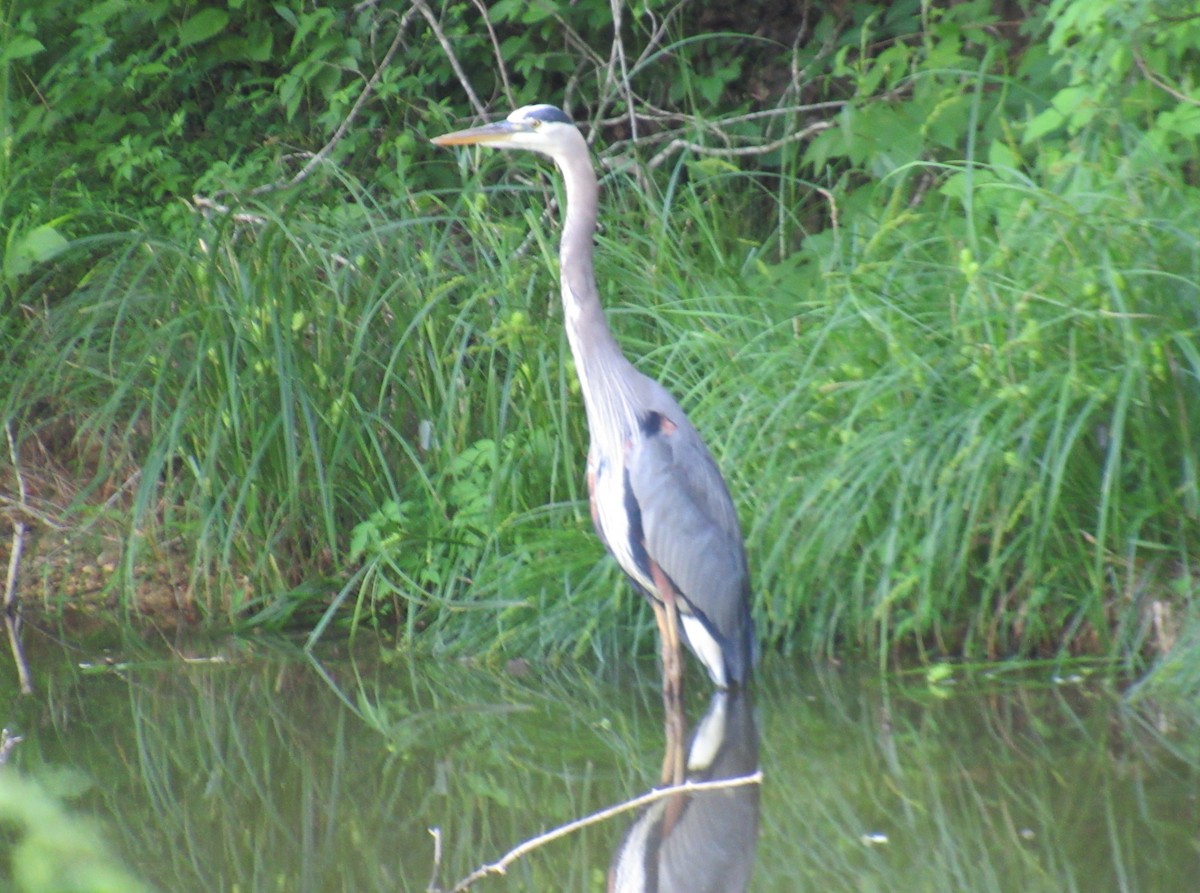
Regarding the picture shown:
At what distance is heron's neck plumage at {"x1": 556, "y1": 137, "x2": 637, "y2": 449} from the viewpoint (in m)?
4.21

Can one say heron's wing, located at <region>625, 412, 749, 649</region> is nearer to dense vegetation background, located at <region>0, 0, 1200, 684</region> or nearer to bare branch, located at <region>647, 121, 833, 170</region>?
dense vegetation background, located at <region>0, 0, 1200, 684</region>

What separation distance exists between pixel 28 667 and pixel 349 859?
204 cm

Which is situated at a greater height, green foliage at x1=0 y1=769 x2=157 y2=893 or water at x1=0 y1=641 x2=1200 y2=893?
green foliage at x1=0 y1=769 x2=157 y2=893

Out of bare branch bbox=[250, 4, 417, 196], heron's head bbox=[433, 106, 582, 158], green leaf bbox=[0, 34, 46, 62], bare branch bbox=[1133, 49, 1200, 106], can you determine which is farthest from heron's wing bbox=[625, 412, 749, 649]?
green leaf bbox=[0, 34, 46, 62]

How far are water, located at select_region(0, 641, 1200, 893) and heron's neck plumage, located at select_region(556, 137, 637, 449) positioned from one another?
2.70ft

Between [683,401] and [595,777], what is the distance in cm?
156

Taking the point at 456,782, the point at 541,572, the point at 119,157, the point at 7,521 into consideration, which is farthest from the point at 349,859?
the point at 119,157

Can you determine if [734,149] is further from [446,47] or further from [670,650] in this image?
[670,650]

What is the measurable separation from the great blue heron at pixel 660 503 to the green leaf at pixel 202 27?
9.58 feet

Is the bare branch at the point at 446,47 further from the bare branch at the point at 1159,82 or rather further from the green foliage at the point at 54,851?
the green foliage at the point at 54,851

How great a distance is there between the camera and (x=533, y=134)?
439 cm

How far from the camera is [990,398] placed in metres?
4.09

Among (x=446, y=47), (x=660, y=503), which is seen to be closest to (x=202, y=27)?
(x=446, y=47)

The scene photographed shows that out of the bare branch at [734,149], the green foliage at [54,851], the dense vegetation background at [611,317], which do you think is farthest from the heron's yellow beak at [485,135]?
the green foliage at [54,851]
